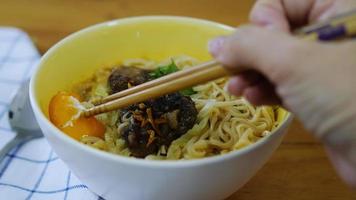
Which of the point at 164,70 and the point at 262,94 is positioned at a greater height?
the point at 262,94

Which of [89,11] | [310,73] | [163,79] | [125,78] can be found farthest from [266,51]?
[89,11]

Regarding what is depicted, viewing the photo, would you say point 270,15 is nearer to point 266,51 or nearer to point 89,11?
point 266,51

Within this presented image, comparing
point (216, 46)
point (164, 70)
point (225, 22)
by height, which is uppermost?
point (216, 46)

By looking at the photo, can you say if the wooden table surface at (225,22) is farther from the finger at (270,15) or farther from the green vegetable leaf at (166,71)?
the finger at (270,15)

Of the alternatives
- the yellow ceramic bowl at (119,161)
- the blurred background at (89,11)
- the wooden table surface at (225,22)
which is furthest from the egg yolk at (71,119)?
the blurred background at (89,11)

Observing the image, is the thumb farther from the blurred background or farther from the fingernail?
the blurred background

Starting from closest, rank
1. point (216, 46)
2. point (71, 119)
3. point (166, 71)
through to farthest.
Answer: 1. point (216, 46)
2. point (71, 119)
3. point (166, 71)

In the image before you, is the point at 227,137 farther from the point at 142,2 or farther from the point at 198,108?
the point at 142,2
